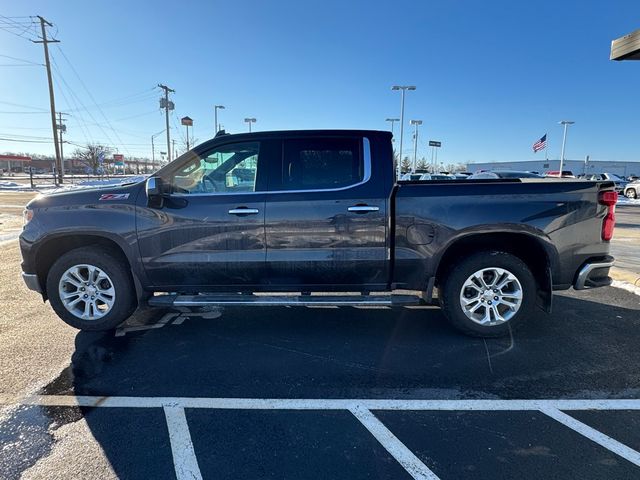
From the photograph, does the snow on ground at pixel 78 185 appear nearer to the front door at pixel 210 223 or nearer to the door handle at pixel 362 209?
the front door at pixel 210 223

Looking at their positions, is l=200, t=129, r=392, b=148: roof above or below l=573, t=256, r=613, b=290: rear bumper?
above

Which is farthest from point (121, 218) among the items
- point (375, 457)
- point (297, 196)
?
point (375, 457)

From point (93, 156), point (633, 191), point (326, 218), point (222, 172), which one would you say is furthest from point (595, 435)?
point (93, 156)

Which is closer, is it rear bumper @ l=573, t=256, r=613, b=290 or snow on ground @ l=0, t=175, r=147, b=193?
rear bumper @ l=573, t=256, r=613, b=290

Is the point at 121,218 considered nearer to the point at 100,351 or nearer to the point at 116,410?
the point at 100,351

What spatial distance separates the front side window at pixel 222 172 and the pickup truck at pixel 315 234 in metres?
0.01

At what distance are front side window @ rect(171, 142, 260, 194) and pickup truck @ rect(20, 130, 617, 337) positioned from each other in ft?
0.04

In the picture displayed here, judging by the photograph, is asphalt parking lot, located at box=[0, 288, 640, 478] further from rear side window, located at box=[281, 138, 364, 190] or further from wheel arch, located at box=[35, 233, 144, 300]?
rear side window, located at box=[281, 138, 364, 190]

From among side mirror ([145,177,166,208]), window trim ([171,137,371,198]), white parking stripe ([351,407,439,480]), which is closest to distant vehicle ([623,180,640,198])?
window trim ([171,137,371,198])

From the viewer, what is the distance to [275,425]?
2754mm

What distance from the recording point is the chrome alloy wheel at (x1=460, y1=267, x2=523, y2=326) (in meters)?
4.03

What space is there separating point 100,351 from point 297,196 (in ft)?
7.88

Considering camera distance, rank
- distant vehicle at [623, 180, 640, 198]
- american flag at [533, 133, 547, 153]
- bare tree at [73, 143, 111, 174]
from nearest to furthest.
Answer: distant vehicle at [623, 180, 640, 198]
american flag at [533, 133, 547, 153]
bare tree at [73, 143, 111, 174]

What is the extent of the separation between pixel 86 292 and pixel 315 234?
2455mm
